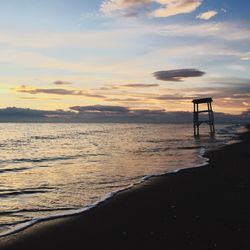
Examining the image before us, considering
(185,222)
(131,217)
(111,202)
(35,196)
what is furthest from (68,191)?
(185,222)

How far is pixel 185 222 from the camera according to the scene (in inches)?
334

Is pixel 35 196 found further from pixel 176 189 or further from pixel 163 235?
pixel 163 235

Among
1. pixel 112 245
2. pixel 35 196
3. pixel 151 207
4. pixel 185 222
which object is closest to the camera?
pixel 112 245

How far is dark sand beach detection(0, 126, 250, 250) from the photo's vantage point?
7.14m

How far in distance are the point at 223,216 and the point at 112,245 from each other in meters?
3.18

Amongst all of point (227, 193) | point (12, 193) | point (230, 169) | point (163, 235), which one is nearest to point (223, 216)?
point (163, 235)

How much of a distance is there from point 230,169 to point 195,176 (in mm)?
2903

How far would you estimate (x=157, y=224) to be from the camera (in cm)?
840

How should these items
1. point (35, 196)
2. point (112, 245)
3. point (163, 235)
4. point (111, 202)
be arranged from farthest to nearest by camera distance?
point (35, 196)
point (111, 202)
point (163, 235)
point (112, 245)

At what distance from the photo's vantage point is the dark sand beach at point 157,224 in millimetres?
7145

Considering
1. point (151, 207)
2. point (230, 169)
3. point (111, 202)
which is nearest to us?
point (151, 207)

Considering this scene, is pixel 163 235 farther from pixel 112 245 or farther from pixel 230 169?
pixel 230 169

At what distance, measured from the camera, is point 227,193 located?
11672 millimetres

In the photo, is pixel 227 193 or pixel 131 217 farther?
pixel 227 193
